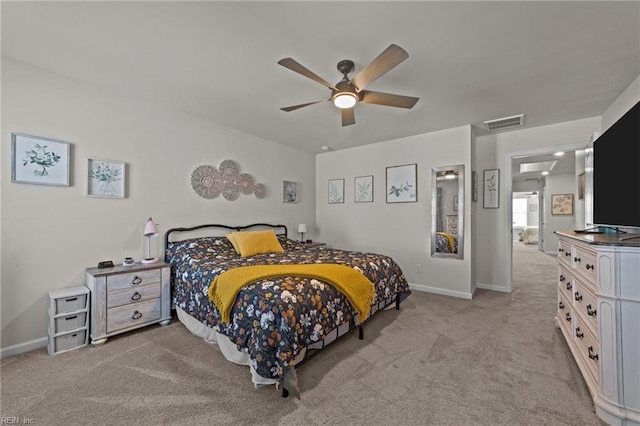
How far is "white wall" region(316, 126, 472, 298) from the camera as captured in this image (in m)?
4.12

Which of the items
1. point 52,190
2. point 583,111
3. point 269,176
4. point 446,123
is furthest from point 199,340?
point 583,111

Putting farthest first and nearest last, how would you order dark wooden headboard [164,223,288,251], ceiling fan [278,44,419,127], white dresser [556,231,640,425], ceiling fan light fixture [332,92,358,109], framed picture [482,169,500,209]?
framed picture [482,169,500,209] → dark wooden headboard [164,223,288,251] → ceiling fan light fixture [332,92,358,109] → ceiling fan [278,44,419,127] → white dresser [556,231,640,425]

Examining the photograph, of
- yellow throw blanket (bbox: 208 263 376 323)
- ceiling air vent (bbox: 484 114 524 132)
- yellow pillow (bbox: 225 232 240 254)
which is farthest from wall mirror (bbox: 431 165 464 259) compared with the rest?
yellow pillow (bbox: 225 232 240 254)

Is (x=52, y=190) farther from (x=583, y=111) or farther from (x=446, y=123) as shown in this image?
(x=583, y=111)

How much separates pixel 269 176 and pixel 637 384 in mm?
4555

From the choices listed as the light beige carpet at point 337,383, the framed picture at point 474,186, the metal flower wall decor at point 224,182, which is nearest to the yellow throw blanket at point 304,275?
the light beige carpet at point 337,383

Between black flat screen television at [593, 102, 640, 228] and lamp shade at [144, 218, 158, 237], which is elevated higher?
black flat screen television at [593, 102, 640, 228]

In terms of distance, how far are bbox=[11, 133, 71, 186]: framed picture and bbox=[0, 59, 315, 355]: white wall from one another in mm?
54

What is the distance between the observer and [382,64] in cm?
197

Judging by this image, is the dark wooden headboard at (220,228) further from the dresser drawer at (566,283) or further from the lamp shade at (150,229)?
the dresser drawer at (566,283)

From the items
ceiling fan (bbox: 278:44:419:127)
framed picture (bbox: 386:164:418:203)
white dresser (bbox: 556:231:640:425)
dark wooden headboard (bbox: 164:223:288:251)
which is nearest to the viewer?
white dresser (bbox: 556:231:640:425)

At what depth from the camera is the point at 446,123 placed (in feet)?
12.9

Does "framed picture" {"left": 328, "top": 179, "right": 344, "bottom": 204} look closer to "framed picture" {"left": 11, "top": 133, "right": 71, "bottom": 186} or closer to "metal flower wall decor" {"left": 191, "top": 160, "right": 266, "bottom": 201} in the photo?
"metal flower wall decor" {"left": 191, "top": 160, "right": 266, "bottom": 201}

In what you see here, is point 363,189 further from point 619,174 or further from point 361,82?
point 619,174
